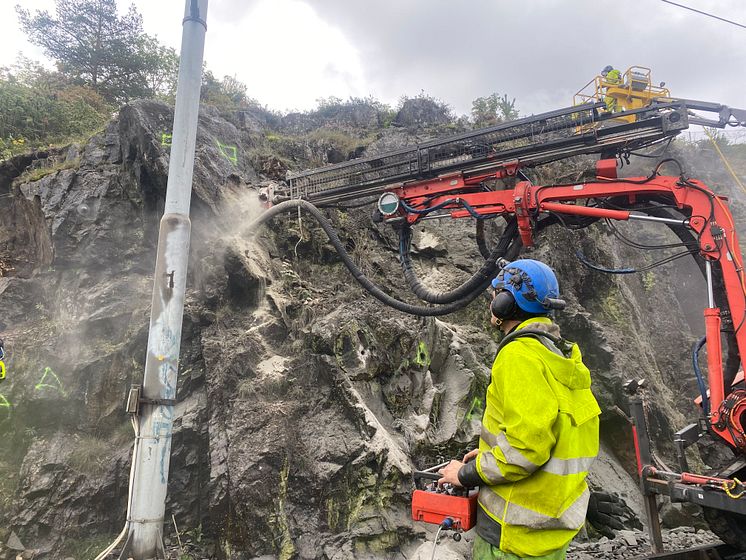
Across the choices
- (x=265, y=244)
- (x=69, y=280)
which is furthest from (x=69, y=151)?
(x=265, y=244)

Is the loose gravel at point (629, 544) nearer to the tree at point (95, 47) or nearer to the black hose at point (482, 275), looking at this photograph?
the black hose at point (482, 275)

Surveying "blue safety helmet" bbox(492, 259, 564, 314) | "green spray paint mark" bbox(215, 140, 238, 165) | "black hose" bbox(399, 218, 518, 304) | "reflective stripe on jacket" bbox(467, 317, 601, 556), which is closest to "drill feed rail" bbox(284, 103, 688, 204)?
"black hose" bbox(399, 218, 518, 304)

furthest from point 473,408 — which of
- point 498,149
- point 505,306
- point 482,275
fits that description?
point 505,306

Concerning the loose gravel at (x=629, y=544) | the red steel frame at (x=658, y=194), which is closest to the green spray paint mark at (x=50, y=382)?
the red steel frame at (x=658, y=194)

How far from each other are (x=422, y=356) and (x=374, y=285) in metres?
1.18

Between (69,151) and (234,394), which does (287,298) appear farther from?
(69,151)

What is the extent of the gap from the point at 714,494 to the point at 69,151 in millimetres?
9493

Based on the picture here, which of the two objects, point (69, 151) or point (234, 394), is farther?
point (69, 151)

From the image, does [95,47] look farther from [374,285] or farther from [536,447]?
[536,447]

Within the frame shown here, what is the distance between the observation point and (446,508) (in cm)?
216

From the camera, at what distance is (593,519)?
663 centimetres

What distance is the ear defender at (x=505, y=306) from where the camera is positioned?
2.17m

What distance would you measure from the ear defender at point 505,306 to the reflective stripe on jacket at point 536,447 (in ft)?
0.86

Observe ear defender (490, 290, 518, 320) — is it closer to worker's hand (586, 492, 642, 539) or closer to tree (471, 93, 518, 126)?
worker's hand (586, 492, 642, 539)
